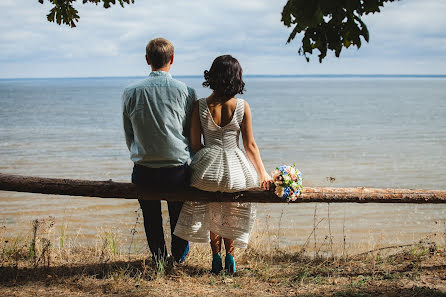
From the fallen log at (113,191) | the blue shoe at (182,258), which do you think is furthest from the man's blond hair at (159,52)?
the blue shoe at (182,258)

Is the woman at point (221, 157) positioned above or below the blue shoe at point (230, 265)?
above

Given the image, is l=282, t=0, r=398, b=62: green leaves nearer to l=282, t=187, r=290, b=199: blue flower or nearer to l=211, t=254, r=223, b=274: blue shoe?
l=282, t=187, r=290, b=199: blue flower

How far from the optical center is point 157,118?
4602 mm

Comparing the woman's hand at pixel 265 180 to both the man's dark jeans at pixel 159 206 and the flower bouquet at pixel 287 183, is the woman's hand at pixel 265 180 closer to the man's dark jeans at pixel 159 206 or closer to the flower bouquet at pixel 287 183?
the flower bouquet at pixel 287 183

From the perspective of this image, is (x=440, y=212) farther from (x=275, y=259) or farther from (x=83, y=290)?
(x=83, y=290)

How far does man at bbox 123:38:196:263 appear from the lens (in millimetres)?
4590

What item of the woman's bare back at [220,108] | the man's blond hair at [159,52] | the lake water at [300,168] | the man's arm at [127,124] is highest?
the man's blond hair at [159,52]

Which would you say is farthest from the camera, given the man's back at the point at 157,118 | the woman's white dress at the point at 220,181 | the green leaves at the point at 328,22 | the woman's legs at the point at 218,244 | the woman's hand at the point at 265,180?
the woman's legs at the point at 218,244

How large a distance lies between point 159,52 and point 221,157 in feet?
3.88

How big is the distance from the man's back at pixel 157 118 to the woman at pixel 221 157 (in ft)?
0.68

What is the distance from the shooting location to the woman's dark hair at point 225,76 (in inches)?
181

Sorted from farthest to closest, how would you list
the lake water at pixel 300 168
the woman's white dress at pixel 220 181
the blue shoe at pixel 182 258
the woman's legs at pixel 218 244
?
1. the lake water at pixel 300 168
2. the blue shoe at pixel 182 258
3. the woman's legs at pixel 218 244
4. the woman's white dress at pixel 220 181

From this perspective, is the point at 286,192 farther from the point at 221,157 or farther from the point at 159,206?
the point at 159,206

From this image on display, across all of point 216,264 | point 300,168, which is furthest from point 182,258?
point 300,168
